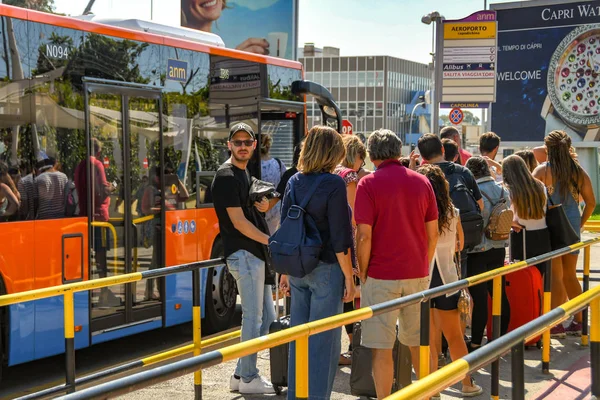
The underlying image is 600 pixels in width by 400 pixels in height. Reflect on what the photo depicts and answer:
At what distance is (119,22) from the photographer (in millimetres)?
8789

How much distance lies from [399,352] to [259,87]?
200 inches

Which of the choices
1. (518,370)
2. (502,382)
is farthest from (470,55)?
(518,370)

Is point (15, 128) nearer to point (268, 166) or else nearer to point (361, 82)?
point (268, 166)

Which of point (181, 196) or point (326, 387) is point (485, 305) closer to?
point (326, 387)

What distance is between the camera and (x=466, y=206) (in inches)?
280

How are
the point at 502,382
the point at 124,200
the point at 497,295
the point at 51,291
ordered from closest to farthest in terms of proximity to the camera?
the point at 51,291 → the point at 497,295 → the point at 502,382 → the point at 124,200

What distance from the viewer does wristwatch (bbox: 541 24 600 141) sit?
25.5 metres

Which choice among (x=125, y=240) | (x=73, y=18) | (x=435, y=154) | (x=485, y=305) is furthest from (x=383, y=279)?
(x=73, y=18)

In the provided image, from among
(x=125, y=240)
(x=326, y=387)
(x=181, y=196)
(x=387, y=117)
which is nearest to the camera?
(x=326, y=387)

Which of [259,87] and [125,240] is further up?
[259,87]

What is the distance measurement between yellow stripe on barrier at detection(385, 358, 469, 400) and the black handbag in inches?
227

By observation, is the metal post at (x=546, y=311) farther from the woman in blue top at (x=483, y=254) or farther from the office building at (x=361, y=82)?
the office building at (x=361, y=82)

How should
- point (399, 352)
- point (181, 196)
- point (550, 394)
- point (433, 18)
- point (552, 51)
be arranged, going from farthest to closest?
point (552, 51)
point (433, 18)
point (181, 196)
point (550, 394)
point (399, 352)

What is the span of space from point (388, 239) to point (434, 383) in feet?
8.55
